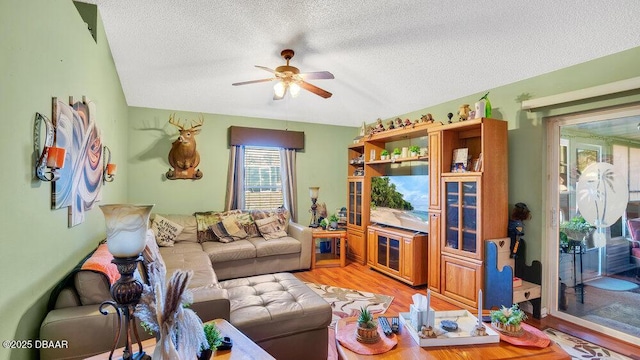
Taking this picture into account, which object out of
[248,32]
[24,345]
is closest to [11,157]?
[24,345]

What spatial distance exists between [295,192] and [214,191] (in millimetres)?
1336

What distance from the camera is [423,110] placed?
4.36 metres

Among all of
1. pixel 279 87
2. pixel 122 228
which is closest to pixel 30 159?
pixel 122 228

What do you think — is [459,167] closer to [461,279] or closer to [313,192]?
[461,279]

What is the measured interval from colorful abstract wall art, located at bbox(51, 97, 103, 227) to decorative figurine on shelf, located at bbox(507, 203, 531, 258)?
145 inches

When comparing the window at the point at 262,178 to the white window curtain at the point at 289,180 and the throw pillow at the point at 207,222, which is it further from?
the throw pillow at the point at 207,222

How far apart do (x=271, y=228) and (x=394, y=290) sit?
1938 millimetres

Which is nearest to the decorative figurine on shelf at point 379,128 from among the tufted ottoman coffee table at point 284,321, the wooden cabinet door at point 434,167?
the wooden cabinet door at point 434,167

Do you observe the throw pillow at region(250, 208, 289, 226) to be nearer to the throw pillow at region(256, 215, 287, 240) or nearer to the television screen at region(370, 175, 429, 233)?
the throw pillow at region(256, 215, 287, 240)

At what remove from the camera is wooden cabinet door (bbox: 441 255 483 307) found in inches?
117

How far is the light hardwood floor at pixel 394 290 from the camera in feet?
8.07

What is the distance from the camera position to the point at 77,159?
1.81 meters

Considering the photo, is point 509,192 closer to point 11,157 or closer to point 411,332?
point 411,332

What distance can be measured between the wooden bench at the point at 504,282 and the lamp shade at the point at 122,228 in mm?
3019
